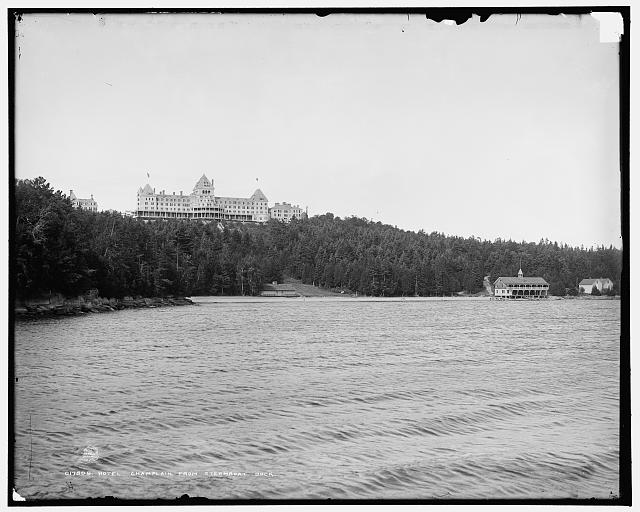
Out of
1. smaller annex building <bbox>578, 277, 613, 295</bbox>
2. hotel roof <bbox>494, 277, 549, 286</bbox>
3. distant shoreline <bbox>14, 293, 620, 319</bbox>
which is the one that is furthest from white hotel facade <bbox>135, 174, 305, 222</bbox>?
smaller annex building <bbox>578, 277, 613, 295</bbox>

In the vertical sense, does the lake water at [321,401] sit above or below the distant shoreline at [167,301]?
below

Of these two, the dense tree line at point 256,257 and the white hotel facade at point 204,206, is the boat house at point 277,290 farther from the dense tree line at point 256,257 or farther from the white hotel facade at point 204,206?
the white hotel facade at point 204,206

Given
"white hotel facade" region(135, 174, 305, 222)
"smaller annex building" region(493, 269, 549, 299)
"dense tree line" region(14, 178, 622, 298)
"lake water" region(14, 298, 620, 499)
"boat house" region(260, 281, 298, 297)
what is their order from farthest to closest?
1. "boat house" region(260, 281, 298, 297)
2. "smaller annex building" region(493, 269, 549, 299)
3. "white hotel facade" region(135, 174, 305, 222)
4. "dense tree line" region(14, 178, 622, 298)
5. "lake water" region(14, 298, 620, 499)

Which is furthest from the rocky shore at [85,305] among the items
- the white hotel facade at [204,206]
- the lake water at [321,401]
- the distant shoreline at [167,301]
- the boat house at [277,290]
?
the white hotel facade at [204,206]

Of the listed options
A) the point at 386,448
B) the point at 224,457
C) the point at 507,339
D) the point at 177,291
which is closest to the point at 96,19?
the point at 177,291

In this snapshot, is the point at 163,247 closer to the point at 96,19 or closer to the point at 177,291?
the point at 177,291

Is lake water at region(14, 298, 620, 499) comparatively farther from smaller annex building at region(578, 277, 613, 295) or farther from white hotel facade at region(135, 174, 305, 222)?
white hotel facade at region(135, 174, 305, 222)
